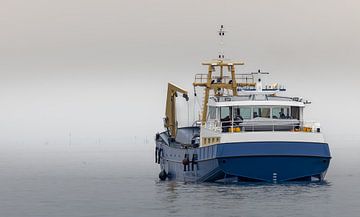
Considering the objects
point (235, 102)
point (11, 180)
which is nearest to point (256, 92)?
point (235, 102)

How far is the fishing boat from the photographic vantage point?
73188 millimetres

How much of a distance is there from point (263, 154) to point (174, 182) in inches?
663

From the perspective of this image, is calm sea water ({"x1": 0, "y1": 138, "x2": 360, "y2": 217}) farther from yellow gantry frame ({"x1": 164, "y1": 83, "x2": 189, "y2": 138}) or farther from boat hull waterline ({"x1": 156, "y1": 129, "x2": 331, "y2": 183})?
yellow gantry frame ({"x1": 164, "y1": 83, "x2": 189, "y2": 138})

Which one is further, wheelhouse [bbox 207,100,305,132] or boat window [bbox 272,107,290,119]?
boat window [bbox 272,107,290,119]

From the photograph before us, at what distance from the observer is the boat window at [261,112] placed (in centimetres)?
7844

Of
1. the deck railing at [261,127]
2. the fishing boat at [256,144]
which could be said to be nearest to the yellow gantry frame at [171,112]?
the fishing boat at [256,144]

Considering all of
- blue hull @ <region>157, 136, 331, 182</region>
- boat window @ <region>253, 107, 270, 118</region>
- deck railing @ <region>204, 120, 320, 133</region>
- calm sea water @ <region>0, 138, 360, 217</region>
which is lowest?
calm sea water @ <region>0, 138, 360, 217</region>

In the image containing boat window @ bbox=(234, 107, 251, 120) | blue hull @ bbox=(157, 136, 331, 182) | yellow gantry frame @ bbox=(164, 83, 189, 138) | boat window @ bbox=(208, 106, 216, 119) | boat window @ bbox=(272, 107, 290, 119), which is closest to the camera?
blue hull @ bbox=(157, 136, 331, 182)

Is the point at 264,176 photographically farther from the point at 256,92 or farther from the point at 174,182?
the point at 174,182

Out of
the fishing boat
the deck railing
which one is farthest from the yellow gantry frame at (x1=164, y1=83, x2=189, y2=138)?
the deck railing

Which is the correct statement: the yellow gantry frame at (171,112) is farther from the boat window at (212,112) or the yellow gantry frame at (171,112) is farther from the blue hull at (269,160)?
the blue hull at (269,160)

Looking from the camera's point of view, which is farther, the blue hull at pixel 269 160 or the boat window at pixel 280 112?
the boat window at pixel 280 112

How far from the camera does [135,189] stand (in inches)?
3339

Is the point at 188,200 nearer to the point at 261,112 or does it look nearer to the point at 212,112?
the point at 261,112
